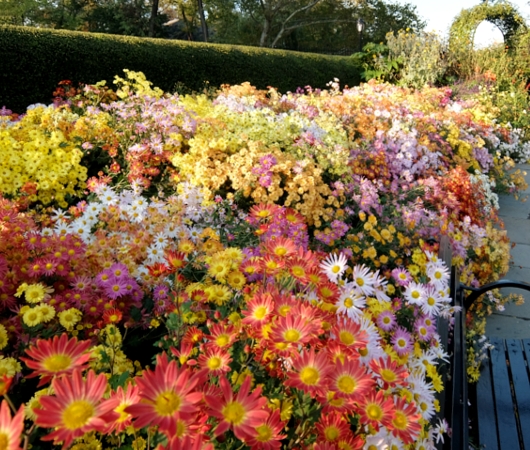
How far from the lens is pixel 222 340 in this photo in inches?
39.5

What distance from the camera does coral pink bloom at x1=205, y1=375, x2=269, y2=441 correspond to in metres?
0.73

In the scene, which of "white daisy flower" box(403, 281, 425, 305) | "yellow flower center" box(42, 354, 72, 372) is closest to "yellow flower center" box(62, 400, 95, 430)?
"yellow flower center" box(42, 354, 72, 372)

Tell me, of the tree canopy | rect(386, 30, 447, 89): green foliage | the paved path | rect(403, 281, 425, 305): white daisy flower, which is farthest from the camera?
the tree canopy

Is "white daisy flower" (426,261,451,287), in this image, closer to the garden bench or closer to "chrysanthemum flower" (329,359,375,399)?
the garden bench

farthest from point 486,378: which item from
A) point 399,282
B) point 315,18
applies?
point 315,18

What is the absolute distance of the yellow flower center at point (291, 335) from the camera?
91 cm

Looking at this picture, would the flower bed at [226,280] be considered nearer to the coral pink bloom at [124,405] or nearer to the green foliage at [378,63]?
the coral pink bloom at [124,405]

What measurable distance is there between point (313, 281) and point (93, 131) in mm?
3295

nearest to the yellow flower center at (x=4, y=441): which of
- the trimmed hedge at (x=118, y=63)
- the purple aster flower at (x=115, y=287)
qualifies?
the purple aster flower at (x=115, y=287)

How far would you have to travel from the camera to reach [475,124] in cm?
738

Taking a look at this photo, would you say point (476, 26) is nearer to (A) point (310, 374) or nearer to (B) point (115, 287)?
(B) point (115, 287)

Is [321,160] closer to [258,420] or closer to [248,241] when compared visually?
[248,241]

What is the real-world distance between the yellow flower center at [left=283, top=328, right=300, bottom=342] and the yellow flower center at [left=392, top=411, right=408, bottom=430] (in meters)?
0.27

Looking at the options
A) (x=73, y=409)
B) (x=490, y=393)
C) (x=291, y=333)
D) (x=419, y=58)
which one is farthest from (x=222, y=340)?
(x=419, y=58)
